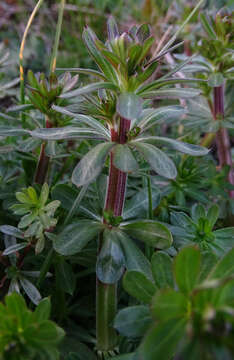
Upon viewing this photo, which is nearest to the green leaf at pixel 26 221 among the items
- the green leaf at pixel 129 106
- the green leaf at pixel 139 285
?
the green leaf at pixel 139 285

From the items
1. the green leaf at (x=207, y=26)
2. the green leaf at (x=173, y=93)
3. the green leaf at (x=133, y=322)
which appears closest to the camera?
the green leaf at (x=133, y=322)

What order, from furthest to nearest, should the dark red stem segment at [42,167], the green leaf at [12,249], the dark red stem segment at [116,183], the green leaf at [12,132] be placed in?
the dark red stem segment at [42,167] → the green leaf at [12,132] → the green leaf at [12,249] → the dark red stem segment at [116,183]

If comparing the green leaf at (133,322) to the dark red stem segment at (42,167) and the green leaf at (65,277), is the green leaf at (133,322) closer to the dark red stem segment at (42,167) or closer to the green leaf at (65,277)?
the green leaf at (65,277)

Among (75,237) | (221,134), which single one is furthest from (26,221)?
(221,134)

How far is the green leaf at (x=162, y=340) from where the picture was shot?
96 cm

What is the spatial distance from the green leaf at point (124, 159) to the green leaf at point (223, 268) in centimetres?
41

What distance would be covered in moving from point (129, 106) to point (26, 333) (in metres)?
0.78

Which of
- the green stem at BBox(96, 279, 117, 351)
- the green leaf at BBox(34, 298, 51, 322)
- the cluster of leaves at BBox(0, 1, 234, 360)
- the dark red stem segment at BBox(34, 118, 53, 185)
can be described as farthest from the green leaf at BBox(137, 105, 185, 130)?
the green leaf at BBox(34, 298, 51, 322)

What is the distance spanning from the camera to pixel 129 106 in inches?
49.1

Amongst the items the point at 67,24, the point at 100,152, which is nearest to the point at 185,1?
the point at 67,24

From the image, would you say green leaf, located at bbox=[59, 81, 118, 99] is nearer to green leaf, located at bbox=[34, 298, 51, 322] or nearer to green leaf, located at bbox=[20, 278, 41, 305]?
green leaf, located at bbox=[34, 298, 51, 322]

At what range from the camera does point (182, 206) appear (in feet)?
6.70

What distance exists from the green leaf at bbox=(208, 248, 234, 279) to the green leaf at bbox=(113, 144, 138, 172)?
1.34ft

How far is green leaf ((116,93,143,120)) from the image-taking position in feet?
3.96
